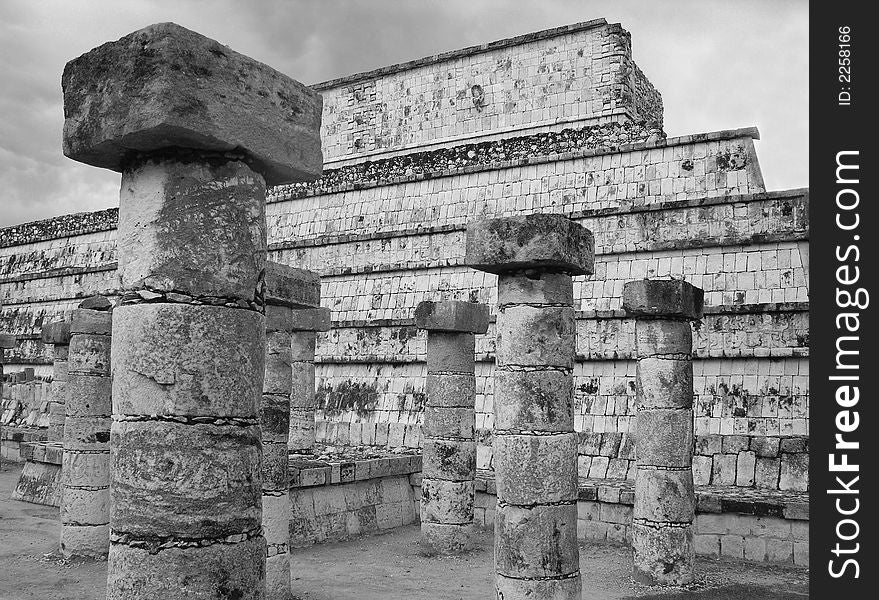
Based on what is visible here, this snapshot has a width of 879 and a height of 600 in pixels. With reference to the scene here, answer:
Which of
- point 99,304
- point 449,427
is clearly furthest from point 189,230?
point 99,304

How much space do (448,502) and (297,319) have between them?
387 cm

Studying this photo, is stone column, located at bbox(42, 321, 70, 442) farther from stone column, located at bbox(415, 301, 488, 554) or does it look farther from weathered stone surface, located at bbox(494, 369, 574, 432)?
weathered stone surface, located at bbox(494, 369, 574, 432)

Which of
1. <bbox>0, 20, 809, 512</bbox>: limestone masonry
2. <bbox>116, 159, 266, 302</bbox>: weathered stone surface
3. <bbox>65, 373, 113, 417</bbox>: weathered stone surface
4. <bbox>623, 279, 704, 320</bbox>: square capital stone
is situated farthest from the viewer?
<bbox>0, 20, 809, 512</bbox>: limestone masonry

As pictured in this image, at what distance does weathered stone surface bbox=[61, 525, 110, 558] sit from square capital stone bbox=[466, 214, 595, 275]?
627 cm

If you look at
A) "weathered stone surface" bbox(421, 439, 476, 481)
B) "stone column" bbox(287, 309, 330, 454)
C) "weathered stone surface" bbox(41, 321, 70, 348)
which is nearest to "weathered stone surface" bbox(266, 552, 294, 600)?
"weathered stone surface" bbox(421, 439, 476, 481)

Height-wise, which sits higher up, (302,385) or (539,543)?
(302,385)

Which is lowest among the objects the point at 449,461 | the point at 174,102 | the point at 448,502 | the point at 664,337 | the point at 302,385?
the point at 448,502

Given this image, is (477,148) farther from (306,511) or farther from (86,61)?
(86,61)

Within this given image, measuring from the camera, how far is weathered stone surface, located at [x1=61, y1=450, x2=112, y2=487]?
10359 mm

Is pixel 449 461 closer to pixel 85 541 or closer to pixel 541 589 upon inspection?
pixel 541 589

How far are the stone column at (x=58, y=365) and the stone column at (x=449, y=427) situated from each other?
18.7 ft

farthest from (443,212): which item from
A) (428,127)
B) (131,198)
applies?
(131,198)

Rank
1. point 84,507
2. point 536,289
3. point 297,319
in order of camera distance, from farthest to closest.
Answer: point 297,319 < point 84,507 < point 536,289

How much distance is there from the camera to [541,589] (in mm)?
7312
